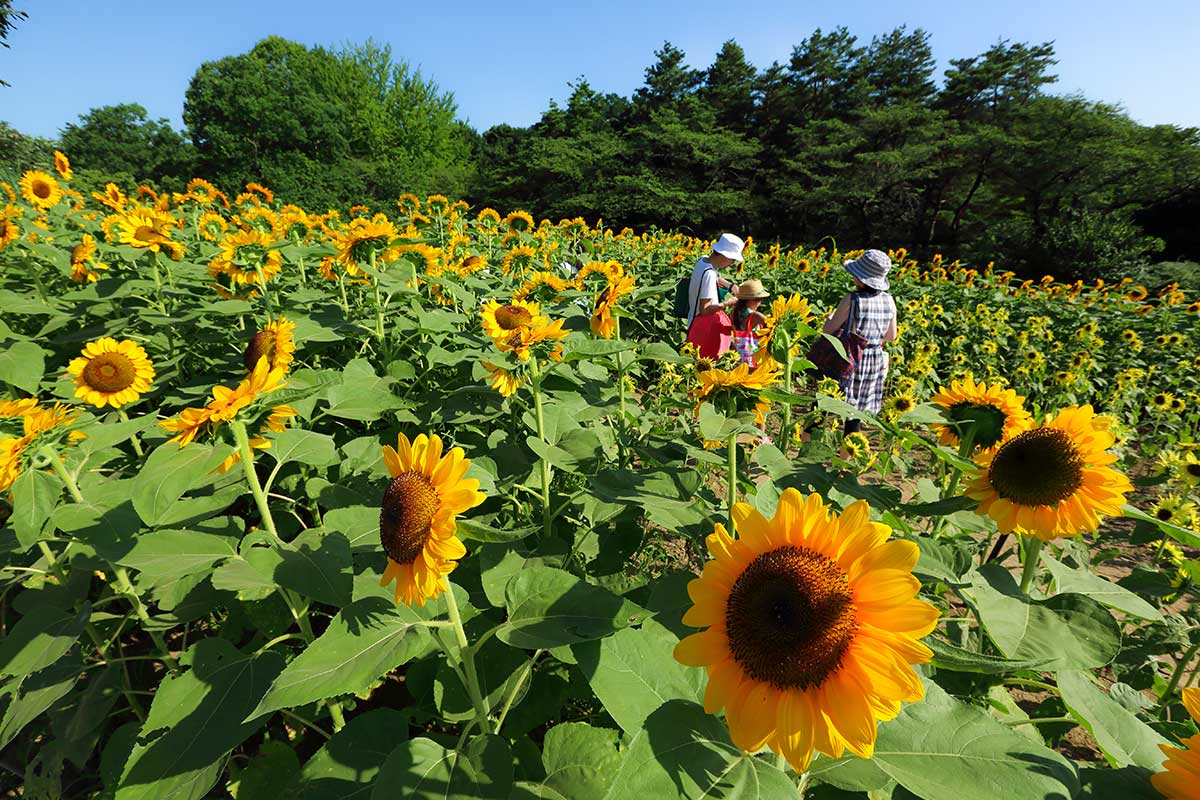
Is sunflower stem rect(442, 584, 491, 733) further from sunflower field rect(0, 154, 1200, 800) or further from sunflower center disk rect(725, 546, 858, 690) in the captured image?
sunflower center disk rect(725, 546, 858, 690)

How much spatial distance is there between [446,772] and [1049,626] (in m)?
1.20

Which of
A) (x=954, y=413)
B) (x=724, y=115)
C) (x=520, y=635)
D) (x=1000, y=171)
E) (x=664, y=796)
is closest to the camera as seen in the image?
(x=664, y=796)

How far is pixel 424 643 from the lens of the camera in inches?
41.9

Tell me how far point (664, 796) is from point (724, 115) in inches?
1759

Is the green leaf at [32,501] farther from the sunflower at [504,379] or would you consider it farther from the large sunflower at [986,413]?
the large sunflower at [986,413]

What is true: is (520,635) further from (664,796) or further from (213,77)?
(213,77)

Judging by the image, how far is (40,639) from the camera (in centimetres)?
137

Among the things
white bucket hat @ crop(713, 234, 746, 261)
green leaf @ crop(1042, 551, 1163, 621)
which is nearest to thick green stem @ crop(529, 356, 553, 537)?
green leaf @ crop(1042, 551, 1163, 621)

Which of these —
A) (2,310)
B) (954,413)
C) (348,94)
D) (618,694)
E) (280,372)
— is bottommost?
(618,694)

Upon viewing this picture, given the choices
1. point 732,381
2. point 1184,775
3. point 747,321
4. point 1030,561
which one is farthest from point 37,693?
point 747,321

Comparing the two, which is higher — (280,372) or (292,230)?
(292,230)

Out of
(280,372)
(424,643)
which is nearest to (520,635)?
(424,643)

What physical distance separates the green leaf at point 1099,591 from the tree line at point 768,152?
A: 27.4 meters

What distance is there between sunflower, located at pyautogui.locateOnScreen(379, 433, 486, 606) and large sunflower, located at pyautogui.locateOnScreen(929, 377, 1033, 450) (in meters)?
1.35
